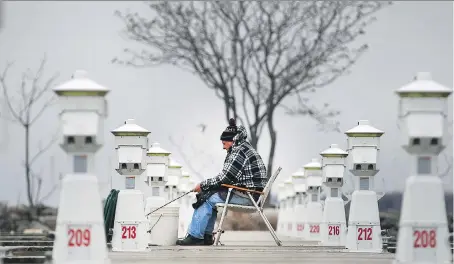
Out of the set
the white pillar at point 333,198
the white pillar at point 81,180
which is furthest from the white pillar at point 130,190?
the white pillar at point 81,180

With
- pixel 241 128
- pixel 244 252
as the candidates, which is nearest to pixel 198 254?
pixel 244 252

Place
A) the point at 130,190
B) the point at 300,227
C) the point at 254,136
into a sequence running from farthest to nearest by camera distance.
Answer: the point at 254,136 → the point at 300,227 → the point at 130,190

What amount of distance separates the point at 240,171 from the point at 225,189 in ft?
0.94

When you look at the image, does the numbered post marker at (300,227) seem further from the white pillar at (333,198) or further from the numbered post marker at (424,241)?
the numbered post marker at (424,241)

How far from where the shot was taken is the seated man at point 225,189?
18062 millimetres

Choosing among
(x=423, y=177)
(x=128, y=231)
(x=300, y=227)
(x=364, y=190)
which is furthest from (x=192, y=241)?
(x=300, y=227)

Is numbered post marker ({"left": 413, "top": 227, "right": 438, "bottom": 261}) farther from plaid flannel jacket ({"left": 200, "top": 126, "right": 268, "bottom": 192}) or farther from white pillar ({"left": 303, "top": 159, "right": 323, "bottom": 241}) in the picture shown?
white pillar ({"left": 303, "top": 159, "right": 323, "bottom": 241})

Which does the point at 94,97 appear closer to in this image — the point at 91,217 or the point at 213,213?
the point at 91,217

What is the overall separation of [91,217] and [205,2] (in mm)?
27503

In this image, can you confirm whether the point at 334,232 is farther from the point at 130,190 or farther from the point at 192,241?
the point at 130,190

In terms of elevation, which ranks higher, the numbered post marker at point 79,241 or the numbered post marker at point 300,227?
the numbered post marker at point 300,227

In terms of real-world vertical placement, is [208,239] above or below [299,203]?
below

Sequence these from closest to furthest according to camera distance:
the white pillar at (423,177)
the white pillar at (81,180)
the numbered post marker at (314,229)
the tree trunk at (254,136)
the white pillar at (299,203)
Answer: the white pillar at (423,177) → the white pillar at (81,180) → the numbered post marker at (314,229) → the white pillar at (299,203) → the tree trunk at (254,136)

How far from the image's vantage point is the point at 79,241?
450 inches
